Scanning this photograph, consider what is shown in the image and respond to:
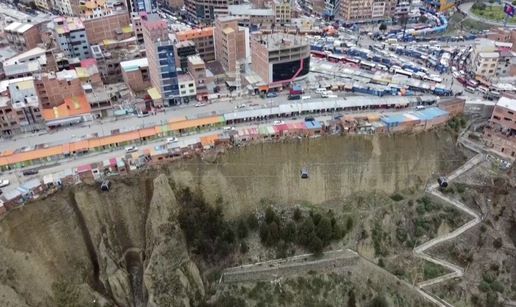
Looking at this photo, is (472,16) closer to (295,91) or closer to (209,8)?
(209,8)

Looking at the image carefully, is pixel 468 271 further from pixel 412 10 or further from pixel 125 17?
pixel 412 10

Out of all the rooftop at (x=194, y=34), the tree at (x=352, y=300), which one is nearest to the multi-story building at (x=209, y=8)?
Answer: the rooftop at (x=194, y=34)

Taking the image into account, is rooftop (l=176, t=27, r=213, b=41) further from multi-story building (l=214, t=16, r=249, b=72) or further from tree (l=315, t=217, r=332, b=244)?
tree (l=315, t=217, r=332, b=244)

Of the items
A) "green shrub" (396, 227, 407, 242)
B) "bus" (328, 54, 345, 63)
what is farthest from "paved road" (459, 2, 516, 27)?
"green shrub" (396, 227, 407, 242)

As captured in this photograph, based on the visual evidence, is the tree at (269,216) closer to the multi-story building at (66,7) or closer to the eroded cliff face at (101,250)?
the eroded cliff face at (101,250)

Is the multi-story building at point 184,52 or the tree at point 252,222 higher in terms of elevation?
the multi-story building at point 184,52

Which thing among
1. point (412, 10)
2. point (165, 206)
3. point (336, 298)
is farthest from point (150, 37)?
point (412, 10)
